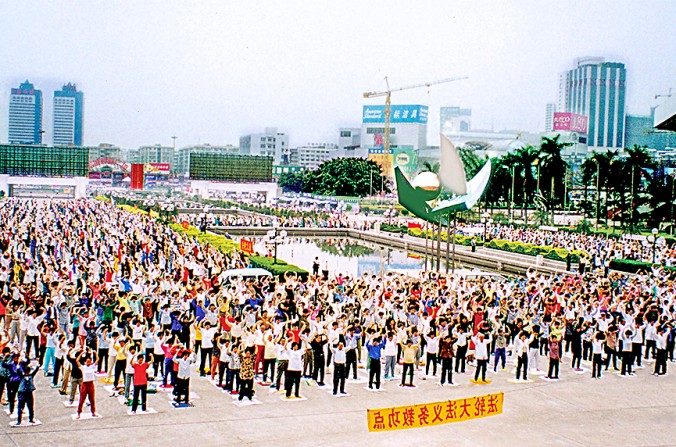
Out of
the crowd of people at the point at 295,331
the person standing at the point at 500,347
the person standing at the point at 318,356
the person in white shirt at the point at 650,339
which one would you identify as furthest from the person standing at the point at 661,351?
the person standing at the point at 318,356

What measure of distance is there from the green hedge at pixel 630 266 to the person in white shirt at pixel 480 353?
2240cm

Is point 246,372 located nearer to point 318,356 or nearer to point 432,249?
point 318,356

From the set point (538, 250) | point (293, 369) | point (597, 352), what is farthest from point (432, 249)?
point (293, 369)

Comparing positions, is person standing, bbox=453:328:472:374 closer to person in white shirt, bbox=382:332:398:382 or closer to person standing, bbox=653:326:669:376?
person in white shirt, bbox=382:332:398:382

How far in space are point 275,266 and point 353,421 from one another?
20.9 m

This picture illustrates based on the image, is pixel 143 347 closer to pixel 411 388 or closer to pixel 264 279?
pixel 411 388

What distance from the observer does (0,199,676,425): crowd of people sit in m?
15.3

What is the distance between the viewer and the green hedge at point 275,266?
3316 cm

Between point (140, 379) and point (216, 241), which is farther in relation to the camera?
point (216, 241)

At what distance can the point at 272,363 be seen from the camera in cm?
1655

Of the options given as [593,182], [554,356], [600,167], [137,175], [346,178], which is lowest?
[554,356]

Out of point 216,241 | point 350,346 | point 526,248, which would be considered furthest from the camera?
point 526,248

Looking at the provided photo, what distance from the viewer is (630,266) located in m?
39.2

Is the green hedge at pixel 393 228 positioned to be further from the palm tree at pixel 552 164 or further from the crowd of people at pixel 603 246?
the palm tree at pixel 552 164
